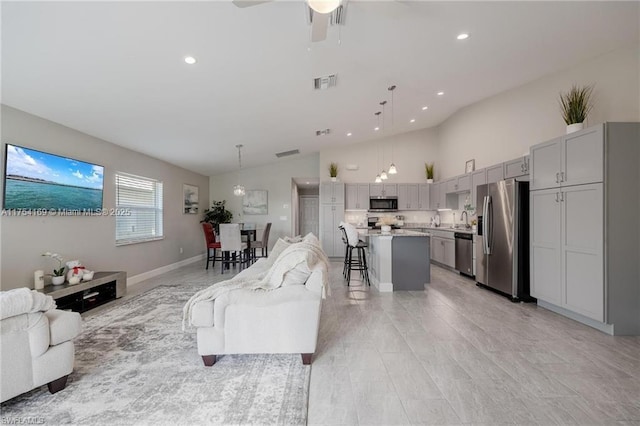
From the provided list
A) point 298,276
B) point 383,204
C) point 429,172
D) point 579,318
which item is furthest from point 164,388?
point 429,172

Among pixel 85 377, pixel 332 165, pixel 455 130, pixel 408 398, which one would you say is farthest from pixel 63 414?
pixel 455 130

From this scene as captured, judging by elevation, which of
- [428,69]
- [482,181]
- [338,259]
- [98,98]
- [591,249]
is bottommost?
[338,259]

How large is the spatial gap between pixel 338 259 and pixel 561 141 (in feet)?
17.9

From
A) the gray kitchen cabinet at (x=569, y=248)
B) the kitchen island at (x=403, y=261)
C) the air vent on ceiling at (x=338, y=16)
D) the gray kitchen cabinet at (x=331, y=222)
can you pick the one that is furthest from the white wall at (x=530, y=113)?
the air vent on ceiling at (x=338, y=16)

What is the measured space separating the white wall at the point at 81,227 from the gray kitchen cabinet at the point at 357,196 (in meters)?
4.36

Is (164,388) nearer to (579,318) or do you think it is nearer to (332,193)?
(579,318)

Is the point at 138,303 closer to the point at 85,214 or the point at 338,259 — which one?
the point at 85,214

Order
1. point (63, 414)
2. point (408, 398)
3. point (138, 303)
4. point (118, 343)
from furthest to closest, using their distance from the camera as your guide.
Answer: point (138, 303)
point (118, 343)
point (408, 398)
point (63, 414)

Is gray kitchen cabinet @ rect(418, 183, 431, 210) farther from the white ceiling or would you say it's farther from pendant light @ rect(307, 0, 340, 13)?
pendant light @ rect(307, 0, 340, 13)

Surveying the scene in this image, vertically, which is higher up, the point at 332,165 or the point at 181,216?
the point at 332,165

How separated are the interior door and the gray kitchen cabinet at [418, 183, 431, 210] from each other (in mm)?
3582

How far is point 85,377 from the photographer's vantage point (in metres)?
2.07

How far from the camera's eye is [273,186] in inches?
333

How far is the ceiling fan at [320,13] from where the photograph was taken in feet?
5.11
